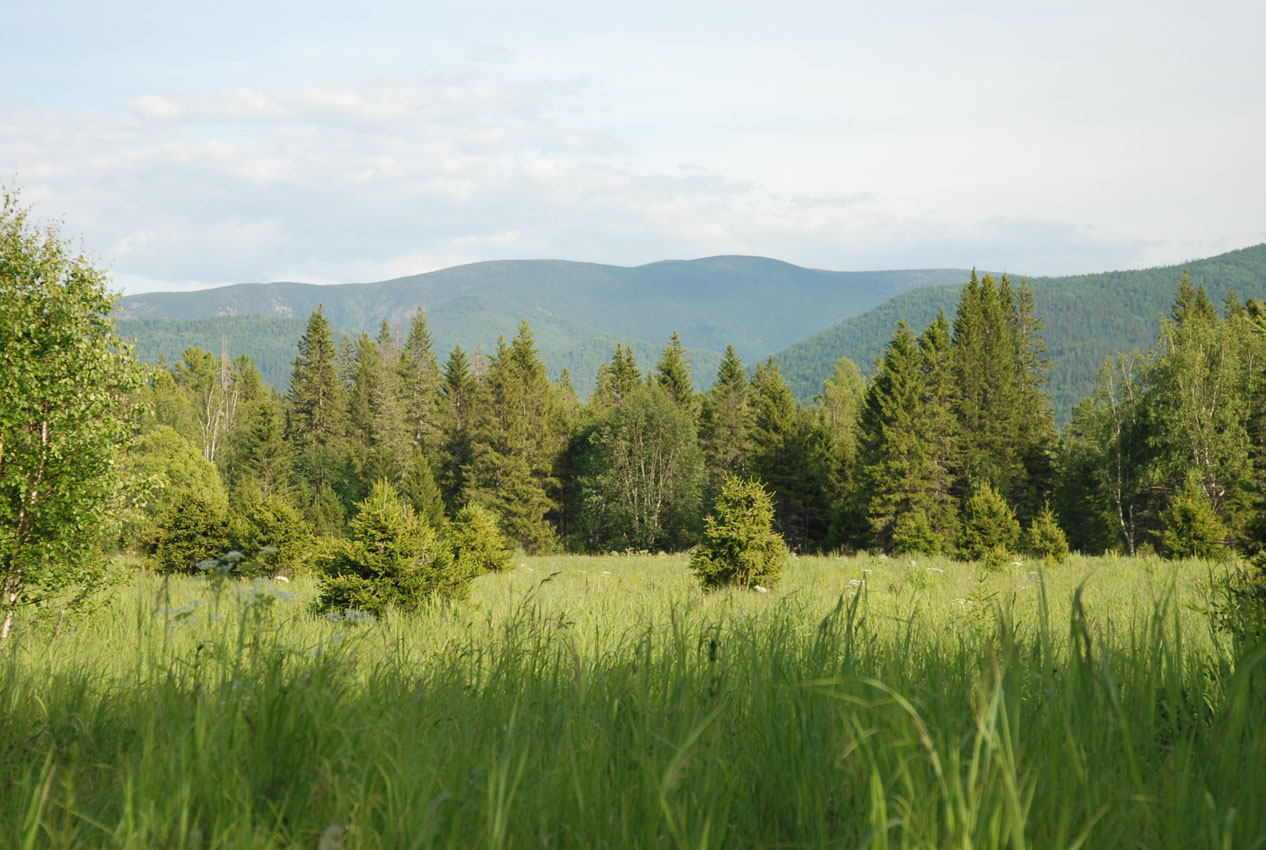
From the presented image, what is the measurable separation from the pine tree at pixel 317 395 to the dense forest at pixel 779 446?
18 cm

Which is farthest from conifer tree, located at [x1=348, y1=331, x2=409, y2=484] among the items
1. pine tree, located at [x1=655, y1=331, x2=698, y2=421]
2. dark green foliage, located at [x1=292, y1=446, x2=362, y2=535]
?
pine tree, located at [x1=655, y1=331, x2=698, y2=421]

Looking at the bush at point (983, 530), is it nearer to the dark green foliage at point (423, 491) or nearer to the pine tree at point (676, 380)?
the dark green foliage at point (423, 491)

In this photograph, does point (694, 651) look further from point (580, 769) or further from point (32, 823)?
point (32, 823)

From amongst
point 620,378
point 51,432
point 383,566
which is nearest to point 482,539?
point 383,566

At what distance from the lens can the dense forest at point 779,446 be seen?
35.8 metres

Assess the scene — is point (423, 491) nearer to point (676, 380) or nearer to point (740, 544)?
point (676, 380)

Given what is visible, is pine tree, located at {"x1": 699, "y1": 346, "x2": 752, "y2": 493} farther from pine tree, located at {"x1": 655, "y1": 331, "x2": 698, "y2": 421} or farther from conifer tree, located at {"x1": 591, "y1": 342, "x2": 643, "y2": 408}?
conifer tree, located at {"x1": 591, "y1": 342, "x2": 643, "y2": 408}

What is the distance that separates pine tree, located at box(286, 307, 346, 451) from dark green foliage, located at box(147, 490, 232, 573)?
1690 inches

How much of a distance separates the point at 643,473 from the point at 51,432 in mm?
42675

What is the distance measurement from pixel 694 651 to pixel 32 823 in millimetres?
2269

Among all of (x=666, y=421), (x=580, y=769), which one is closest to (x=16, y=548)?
(x=580, y=769)

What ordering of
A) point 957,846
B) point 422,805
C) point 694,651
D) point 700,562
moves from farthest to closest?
point 700,562, point 694,651, point 422,805, point 957,846

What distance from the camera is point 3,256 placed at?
416 inches

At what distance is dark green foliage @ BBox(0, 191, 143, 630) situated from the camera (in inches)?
353
